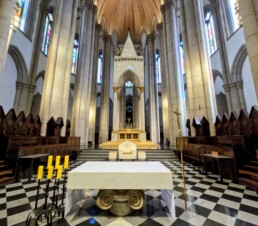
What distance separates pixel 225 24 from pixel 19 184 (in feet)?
52.9

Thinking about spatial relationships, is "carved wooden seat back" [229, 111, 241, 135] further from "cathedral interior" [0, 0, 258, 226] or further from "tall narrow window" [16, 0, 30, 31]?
"tall narrow window" [16, 0, 30, 31]

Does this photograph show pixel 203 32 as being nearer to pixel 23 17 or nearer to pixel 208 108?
pixel 208 108

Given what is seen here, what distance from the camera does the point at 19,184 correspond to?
12.0ft

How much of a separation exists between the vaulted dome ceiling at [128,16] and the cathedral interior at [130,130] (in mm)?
245

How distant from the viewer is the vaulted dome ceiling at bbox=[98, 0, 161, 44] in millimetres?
18359

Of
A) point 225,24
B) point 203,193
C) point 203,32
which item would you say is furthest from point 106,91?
point 203,193

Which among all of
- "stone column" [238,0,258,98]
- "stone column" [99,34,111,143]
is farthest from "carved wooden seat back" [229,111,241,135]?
"stone column" [99,34,111,143]

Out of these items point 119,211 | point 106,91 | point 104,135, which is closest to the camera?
point 119,211

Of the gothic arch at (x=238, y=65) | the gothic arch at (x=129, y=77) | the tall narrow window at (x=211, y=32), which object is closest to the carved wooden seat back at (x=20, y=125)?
the gothic arch at (x=129, y=77)

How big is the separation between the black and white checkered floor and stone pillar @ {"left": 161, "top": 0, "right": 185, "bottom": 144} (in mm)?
8126

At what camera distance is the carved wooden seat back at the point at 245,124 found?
18.5 ft

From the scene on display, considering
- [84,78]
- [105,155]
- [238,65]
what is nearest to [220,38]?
[238,65]

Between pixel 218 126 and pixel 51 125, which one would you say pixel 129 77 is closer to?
pixel 51 125

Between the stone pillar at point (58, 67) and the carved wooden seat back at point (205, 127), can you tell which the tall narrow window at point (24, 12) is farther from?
the carved wooden seat back at point (205, 127)
